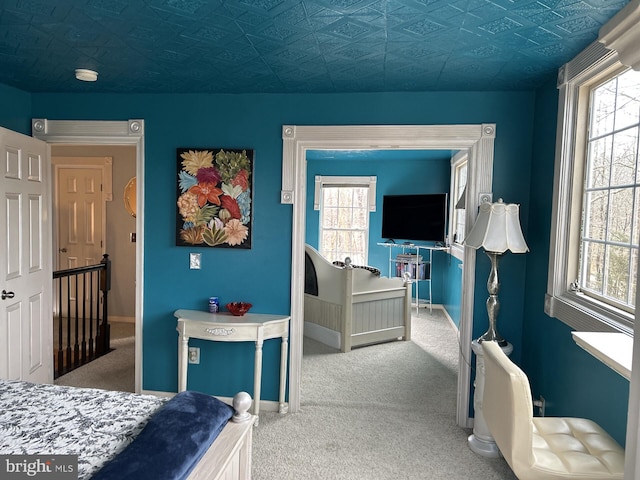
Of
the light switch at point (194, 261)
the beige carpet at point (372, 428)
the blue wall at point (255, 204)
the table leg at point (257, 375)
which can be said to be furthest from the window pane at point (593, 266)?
the light switch at point (194, 261)

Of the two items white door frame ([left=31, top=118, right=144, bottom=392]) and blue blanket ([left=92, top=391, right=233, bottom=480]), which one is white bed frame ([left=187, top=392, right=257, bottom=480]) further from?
white door frame ([left=31, top=118, right=144, bottom=392])

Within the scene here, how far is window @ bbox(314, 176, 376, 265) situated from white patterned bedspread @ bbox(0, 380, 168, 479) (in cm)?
535

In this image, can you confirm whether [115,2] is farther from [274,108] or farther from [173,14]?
[274,108]

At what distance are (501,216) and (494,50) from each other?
36.1 inches

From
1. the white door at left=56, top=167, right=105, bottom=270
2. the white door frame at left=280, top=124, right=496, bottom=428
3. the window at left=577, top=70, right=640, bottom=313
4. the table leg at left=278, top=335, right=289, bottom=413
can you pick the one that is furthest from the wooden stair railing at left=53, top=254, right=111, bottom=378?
the window at left=577, top=70, right=640, bottom=313

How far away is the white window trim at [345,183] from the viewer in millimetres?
6891

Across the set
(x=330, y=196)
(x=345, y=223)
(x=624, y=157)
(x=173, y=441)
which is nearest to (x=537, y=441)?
(x=624, y=157)

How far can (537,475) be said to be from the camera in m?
1.62

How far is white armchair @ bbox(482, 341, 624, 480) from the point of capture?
5.26 feet

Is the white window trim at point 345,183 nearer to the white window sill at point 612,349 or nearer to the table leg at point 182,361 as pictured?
the table leg at point 182,361

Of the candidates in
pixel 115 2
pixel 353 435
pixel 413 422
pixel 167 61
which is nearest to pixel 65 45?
pixel 167 61

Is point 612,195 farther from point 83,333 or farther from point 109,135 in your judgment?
point 83,333

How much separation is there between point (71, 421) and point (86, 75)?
2052 mm

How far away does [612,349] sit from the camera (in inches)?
56.5
